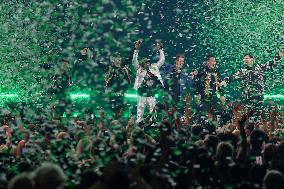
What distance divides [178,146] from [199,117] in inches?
271

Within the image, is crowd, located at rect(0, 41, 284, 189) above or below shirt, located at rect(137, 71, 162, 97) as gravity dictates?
below

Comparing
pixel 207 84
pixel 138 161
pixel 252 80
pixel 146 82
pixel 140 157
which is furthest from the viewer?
pixel 252 80

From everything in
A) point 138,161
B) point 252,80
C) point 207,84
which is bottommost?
point 138,161

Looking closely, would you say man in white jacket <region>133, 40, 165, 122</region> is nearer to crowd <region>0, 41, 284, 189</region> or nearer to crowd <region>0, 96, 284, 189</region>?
crowd <region>0, 41, 284, 189</region>

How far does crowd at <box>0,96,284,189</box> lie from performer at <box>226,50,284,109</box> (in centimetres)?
663

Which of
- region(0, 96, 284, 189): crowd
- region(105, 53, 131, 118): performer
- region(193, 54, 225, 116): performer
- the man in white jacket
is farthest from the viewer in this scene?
region(193, 54, 225, 116): performer

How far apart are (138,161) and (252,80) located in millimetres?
9897

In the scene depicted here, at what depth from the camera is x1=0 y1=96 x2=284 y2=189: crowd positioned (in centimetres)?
310

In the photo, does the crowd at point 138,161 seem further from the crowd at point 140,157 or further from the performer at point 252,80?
the performer at point 252,80

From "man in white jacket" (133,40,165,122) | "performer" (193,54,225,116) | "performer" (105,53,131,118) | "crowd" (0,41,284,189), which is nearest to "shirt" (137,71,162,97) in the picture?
"man in white jacket" (133,40,165,122)

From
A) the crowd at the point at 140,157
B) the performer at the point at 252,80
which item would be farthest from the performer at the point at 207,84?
the crowd at the point at 140,157

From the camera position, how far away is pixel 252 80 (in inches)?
531

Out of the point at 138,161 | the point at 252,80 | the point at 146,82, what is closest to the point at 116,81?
the point at 146,82

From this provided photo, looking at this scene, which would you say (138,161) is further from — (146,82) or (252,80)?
(252,80)
